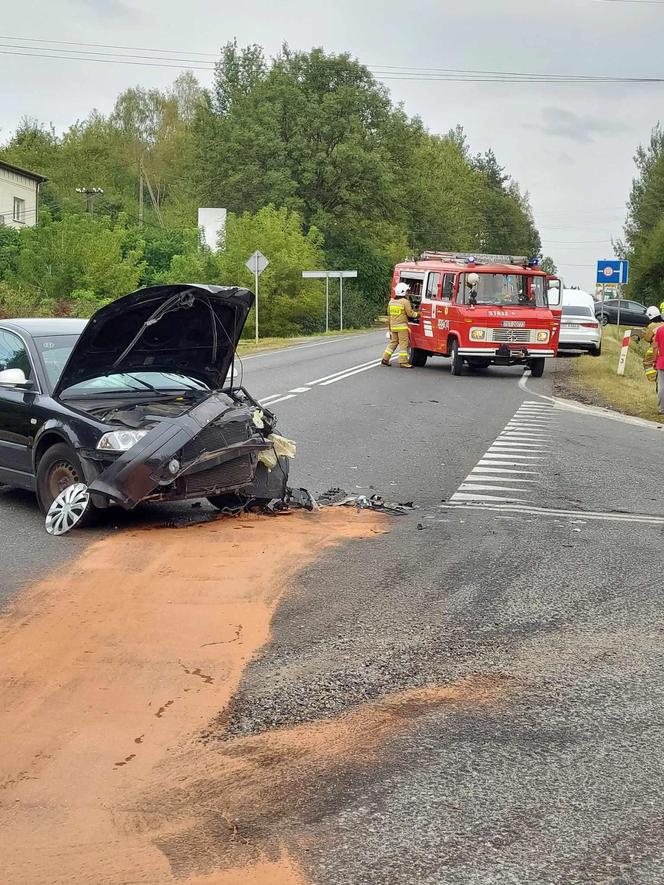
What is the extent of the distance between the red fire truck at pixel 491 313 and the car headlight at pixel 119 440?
58.0ft

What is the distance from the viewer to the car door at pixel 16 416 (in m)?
9.53

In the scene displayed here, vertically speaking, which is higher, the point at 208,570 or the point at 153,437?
the point at 153,437

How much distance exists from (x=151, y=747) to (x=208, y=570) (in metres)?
3.02

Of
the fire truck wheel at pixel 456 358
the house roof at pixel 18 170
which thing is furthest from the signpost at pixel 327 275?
the fire truck wheel at pixel 456 358

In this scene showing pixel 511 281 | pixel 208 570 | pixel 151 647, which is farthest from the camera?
pixel 511 281

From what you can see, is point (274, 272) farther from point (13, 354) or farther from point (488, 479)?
point (13, 354)

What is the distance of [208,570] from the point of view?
7559 millimetres

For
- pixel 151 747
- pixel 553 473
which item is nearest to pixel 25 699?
pixel 151 747

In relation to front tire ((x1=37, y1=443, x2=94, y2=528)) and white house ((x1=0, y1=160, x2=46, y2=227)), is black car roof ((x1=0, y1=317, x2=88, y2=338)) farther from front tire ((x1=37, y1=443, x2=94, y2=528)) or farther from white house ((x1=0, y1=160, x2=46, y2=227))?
white house ((x1=0, y1=160, x2=46, y2=227))

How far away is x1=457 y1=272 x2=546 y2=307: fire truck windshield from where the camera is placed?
1015 inches

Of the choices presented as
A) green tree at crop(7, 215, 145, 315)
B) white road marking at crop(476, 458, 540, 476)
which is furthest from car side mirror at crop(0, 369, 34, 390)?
green tree at crop(7, 215, 145, 315)

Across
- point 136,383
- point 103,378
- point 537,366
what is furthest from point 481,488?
point 537,366

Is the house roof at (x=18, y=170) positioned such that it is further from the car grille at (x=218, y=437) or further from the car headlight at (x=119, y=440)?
the car headlight at (x=119, y=440)

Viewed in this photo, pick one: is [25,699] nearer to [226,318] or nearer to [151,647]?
[151,647]
